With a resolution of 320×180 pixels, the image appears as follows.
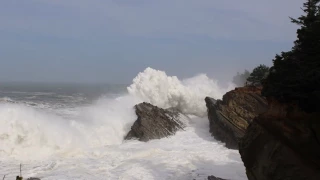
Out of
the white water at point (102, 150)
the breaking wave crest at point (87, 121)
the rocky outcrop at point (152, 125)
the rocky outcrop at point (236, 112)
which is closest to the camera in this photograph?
the white water at point (102, 150)

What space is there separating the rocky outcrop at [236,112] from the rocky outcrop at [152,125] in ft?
10.8

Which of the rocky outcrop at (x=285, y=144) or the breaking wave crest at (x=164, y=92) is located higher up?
the breaking wave crest at (x=164, y=92)

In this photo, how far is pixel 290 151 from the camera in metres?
9.56

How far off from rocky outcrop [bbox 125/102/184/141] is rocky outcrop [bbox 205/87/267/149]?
3.29 m

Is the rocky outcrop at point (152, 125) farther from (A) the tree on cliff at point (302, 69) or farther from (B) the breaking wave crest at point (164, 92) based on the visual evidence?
(A) the tree on cliff at point (302, 69)

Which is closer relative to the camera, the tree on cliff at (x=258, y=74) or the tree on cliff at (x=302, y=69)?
the tree on cliff at (x=302, y=69)

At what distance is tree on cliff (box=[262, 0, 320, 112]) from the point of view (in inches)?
363

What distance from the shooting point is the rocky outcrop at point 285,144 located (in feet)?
30.1

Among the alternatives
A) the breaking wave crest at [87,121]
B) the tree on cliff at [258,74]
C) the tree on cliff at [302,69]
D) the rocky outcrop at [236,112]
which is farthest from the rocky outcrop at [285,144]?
the tree on cliff at [258,74]

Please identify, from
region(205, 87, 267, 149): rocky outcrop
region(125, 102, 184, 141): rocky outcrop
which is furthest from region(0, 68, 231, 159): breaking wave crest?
region(205, 87, 267, 149): rocky outcrop

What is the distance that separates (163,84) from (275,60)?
2117cm

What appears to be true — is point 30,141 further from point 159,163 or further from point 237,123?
point 237,123

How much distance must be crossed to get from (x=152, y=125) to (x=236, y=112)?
5.73 metres

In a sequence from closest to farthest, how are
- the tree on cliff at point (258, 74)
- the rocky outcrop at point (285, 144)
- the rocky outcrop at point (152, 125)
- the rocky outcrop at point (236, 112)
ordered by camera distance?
the rocky outcrop at point (285, 144) < the rocky outcrop at point (236, 112) < the rocky outcrop at point (152, 125) < the tree on cliff at point (258, 74)
